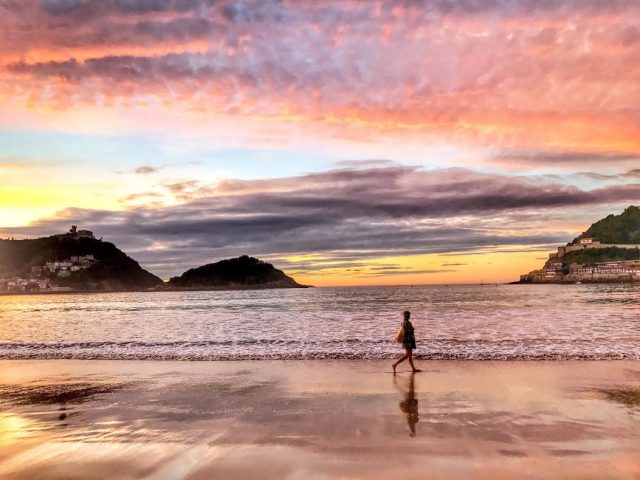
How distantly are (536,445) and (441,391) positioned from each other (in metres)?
5.35

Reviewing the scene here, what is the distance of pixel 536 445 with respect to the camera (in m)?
9.63

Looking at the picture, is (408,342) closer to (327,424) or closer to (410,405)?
(410,405)

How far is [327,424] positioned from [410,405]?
9.07 feet

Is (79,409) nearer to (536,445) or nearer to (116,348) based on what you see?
(536,445)

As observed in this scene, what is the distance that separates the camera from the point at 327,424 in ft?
37.4

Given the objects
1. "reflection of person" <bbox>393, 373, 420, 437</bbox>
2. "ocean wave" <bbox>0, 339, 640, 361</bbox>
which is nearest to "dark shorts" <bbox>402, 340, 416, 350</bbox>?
"reflection of person" <bbox>393, 373, 420, 437</bbox>

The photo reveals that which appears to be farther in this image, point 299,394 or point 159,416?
point 299,394

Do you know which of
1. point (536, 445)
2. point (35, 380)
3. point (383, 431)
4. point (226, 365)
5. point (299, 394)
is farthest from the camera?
point (226, 365)

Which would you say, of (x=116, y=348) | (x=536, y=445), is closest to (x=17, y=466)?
(x=536, y=445)

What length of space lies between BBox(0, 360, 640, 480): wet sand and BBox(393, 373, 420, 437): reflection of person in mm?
49

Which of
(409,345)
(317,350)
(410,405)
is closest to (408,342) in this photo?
(409,345)

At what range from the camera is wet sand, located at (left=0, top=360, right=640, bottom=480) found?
28.2ft

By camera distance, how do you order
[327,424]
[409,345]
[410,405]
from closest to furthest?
[327,424] < [410,405] < [409,345]

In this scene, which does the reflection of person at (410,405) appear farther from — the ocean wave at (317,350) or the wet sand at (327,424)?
the ocean wave at (317,350)
